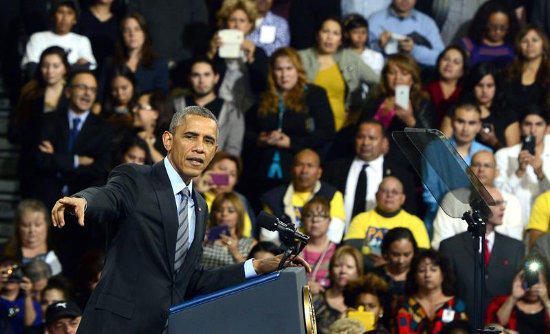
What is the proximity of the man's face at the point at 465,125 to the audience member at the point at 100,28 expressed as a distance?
128 inches

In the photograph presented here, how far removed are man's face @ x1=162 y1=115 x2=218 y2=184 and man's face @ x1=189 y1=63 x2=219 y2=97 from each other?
195 inches

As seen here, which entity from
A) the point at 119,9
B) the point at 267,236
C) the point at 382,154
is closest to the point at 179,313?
the point at 267,236

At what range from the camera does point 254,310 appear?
4.14 meters

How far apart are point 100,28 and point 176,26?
A: 27.7 inches

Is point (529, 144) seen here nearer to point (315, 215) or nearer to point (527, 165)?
point (527, 165)

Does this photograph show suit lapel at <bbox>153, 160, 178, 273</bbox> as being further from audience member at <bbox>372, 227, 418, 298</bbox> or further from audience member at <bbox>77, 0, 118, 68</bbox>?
audience member at <bbox>77, 0, 118, 68</bbox>

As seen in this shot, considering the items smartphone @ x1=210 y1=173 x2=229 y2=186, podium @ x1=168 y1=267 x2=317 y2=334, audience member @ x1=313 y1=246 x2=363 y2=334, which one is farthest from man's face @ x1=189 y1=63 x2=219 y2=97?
podium @ x1=168 y1=267 x2=317 y2=334

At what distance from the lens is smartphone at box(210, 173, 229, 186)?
29.0ft

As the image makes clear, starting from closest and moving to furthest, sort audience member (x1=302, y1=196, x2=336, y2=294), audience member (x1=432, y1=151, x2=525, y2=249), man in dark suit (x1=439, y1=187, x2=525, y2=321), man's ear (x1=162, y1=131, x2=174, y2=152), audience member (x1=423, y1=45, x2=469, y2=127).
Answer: man's ear (x1=162, y1=131, x2=174, y2=152), man in dark suit (x1=439, y1=187, x2=525, y2=321), audience member (x1=302, y1=196, x2=336, y2=294), audience member (x1=432, y1=151, x2=525, y2=249), audience member (x1=423, y1=45, x2=469, y2=127)

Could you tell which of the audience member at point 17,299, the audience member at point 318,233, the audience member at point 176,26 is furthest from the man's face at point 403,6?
the audience member at point 17,299

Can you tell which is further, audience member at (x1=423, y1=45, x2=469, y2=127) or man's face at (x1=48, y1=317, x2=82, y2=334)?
audience member at (x1=423, y1=45, x2=469, y2=127)

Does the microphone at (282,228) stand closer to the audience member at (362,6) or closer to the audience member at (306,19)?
the audience member at (306,19)

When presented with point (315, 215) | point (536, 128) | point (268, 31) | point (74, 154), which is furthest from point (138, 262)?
point (268, 31)

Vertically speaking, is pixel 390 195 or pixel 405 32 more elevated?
pixel 405 32
